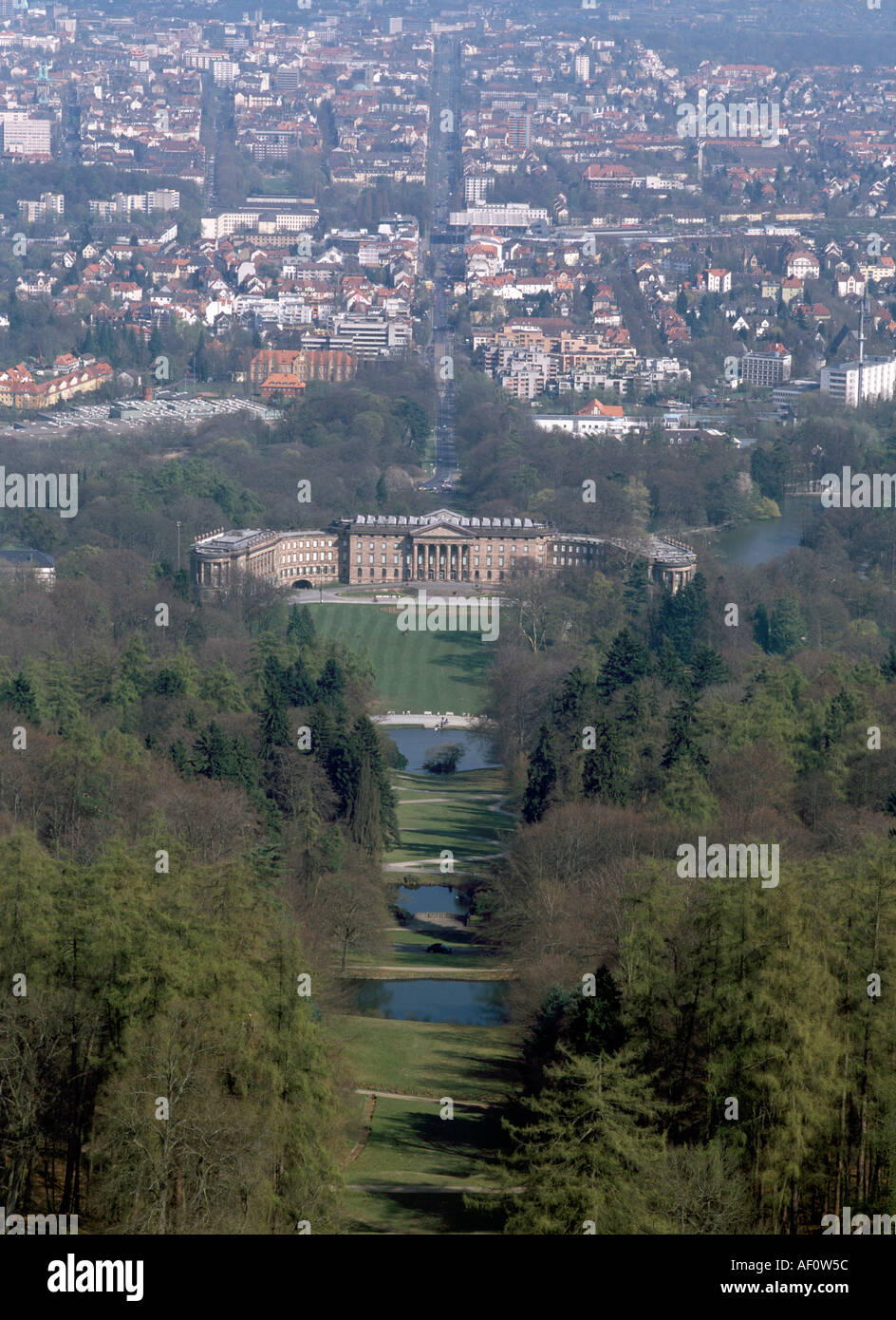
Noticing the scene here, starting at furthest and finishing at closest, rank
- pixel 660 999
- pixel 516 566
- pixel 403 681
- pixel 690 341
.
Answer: pixel 690 341, pixel 516 566, pixel 403 681, pixel 660 999

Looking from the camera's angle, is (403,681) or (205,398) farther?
(205,398)

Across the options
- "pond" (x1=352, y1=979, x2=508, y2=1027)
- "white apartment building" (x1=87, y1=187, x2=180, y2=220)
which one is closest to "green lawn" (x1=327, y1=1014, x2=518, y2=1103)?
"pond" (x1=352, y1=979, x2=508, y2=1027)

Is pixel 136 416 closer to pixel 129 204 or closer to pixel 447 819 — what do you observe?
pixel 447 819

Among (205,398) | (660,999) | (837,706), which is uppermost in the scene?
(660,999)

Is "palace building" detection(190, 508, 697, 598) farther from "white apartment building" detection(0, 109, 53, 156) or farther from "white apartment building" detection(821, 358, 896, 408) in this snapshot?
"white apartment building" detection(0, 109, 53, 156)

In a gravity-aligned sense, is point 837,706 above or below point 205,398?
above

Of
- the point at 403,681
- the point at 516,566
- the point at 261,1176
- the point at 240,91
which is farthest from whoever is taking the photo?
the point at 240,91

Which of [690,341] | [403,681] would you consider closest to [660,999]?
[403,681]

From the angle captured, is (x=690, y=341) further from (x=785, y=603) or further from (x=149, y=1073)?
(x=149, y=1073)
